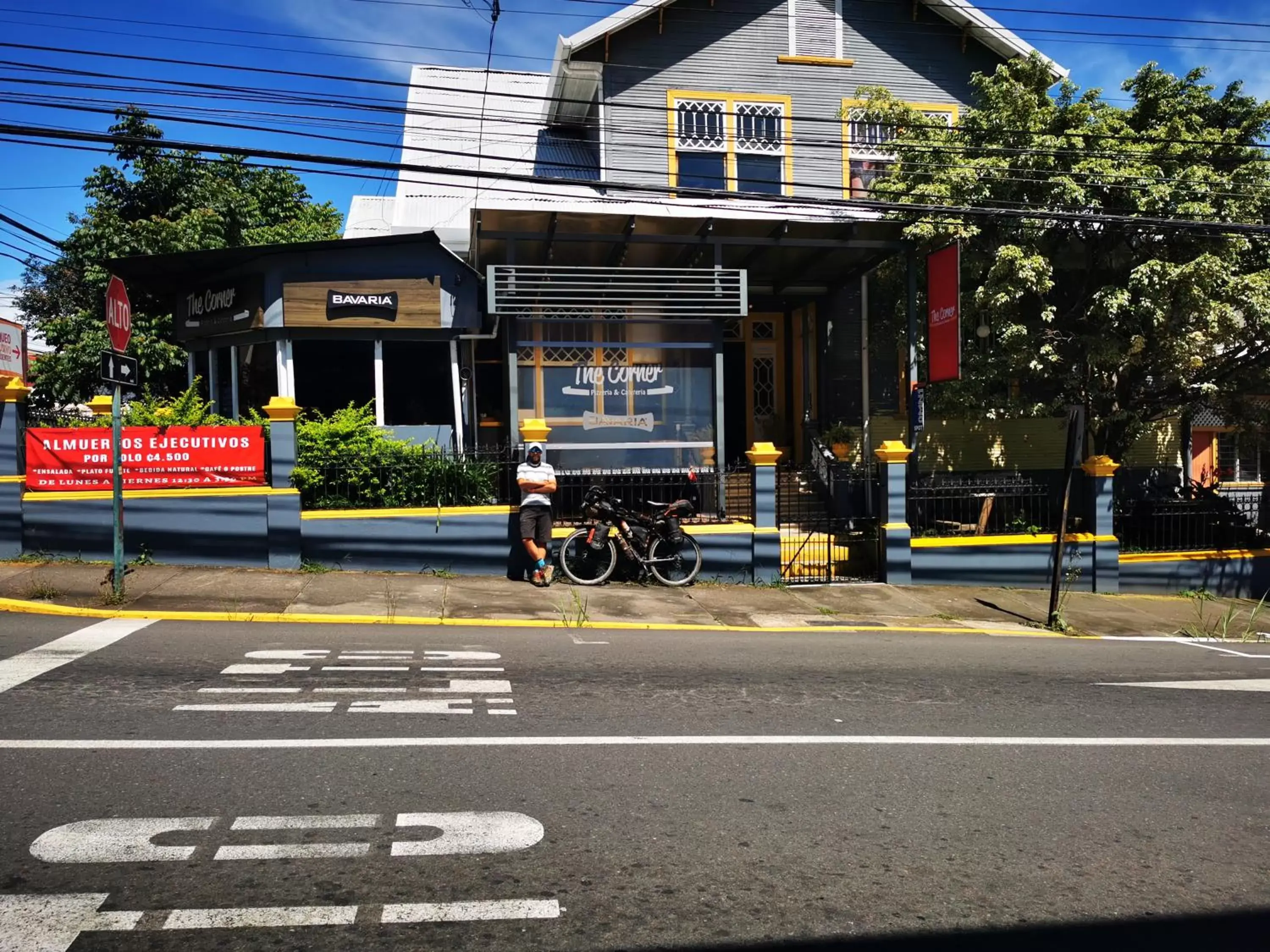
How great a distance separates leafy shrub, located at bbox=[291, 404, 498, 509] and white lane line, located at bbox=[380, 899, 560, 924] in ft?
29.4

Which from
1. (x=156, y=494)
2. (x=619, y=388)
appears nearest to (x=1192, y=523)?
(x=619, y=388)

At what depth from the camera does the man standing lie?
1172cm

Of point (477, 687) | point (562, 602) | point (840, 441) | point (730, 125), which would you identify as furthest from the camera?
point (730, 125)

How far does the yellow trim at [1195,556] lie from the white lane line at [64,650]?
1305 centimetres

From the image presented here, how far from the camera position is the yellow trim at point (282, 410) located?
37.9 feet

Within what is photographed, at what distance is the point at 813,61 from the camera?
60.4ft

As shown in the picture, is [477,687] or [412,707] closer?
[412,707]

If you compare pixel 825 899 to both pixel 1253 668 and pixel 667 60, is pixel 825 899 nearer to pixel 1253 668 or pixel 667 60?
pixel 1253 668

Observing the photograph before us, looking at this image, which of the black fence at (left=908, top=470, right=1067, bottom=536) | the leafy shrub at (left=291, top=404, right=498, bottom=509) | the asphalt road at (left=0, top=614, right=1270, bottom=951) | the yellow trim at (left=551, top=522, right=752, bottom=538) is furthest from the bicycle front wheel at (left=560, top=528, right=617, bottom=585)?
the black fence at (left=908, top=470, right=1067, bottom=536)

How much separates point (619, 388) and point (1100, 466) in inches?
271

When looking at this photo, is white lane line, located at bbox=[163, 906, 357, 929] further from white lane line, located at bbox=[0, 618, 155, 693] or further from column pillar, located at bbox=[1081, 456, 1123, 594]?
column pillar, located at bbox=[1081, 456, 1123, 594]

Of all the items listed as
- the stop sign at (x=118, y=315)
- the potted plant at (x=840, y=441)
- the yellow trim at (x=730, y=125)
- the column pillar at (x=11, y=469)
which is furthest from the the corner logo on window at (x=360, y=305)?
the potted plant at (x=840, y=441)

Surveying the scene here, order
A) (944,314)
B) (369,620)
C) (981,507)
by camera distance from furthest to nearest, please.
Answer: (981,507), (944,314), (369,620)

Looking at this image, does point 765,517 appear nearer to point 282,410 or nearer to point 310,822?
point 282,410
